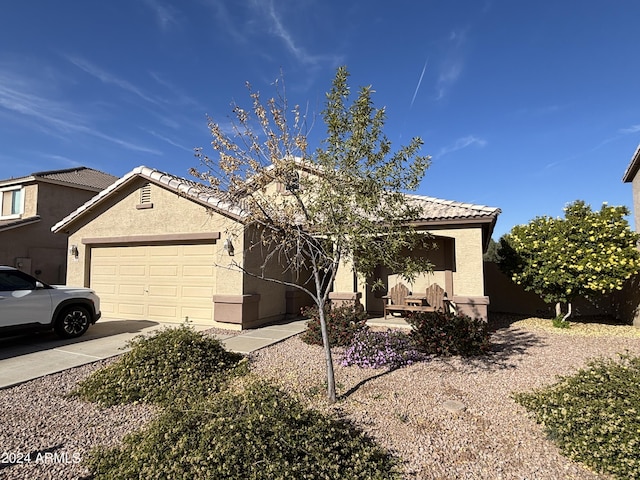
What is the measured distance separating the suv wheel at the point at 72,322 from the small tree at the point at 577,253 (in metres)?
12.6

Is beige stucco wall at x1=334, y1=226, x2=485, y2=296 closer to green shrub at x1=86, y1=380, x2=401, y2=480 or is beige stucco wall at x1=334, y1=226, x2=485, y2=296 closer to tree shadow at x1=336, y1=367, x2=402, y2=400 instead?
tree shadow at x1=336, y1=367, x2=402, y2=400

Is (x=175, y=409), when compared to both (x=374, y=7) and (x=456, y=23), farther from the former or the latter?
(x=456, y=23)

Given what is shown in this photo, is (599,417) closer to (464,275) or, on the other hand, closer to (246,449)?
(246,449)

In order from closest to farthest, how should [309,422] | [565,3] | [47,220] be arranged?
[309,422] < [565,3] < [47,220]

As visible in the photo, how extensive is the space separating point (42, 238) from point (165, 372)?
50.6ft

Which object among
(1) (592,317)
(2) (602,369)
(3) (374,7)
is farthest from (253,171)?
(1) (592,317)

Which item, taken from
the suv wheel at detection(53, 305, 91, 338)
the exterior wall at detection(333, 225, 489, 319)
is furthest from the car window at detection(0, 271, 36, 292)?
the exterior wall at detection(333, 225, 489, 319)

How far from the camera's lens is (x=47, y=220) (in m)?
16.6

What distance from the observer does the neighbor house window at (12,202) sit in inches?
671

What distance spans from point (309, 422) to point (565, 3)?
37.1ft

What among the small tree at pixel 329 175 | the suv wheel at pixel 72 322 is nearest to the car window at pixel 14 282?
the suv wheel at pixel 72 322

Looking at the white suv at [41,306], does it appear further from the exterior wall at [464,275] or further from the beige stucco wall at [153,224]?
the exterior wall at [464,275]

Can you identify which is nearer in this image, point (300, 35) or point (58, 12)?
point (58, 12)

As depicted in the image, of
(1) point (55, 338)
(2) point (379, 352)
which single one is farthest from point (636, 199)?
(1) point (55, 338)
